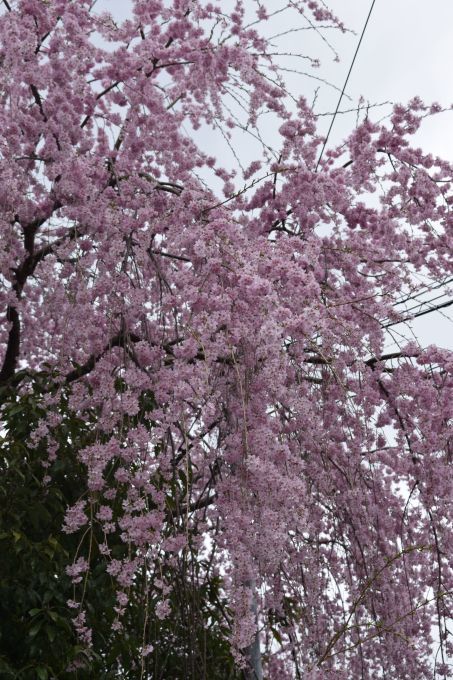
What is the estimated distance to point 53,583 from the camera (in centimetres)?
285

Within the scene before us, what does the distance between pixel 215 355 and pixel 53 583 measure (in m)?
1.08

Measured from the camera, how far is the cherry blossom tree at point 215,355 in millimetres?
2576

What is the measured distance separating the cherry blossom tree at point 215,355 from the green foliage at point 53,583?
26 mm

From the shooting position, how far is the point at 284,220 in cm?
431

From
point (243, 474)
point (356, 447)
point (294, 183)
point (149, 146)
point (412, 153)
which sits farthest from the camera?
point (412, 153)

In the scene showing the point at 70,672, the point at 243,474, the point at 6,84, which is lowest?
the point at 70,672

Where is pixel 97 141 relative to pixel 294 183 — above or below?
above

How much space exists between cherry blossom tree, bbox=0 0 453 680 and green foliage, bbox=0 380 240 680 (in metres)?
0.03

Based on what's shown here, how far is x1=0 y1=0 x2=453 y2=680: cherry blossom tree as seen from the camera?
8.45 feet

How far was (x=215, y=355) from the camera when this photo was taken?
2.57 m

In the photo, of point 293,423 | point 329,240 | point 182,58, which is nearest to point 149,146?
point 182,58

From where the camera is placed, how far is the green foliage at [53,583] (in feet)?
9.12

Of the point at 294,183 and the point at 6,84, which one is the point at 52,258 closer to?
the point at 6,84

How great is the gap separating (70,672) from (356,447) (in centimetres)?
153
